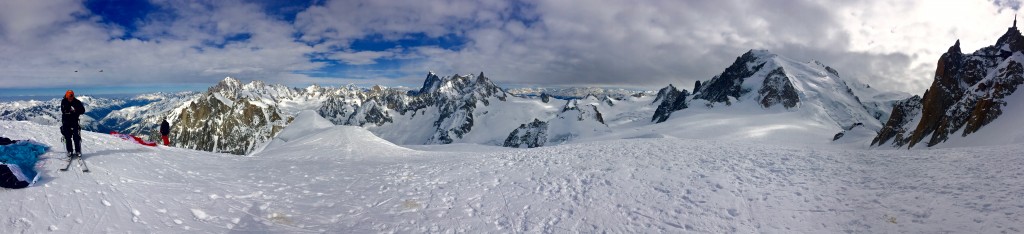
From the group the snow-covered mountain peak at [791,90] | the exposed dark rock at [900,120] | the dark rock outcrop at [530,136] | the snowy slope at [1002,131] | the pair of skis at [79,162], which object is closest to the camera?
the pair of skis at [79,162]

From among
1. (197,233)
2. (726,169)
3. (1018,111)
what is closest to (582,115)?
(1018,111)

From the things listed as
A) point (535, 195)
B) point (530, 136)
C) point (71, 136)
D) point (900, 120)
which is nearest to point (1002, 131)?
point (900, 120)

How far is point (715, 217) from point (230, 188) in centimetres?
1579

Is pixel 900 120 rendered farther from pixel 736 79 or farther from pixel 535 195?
pixel 736 79

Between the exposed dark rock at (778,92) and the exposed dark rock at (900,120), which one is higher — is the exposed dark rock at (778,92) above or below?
above

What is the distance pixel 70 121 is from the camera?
13469 millimetres

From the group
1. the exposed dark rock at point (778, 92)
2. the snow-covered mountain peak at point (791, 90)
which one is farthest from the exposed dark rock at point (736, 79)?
the exposed dark rock at point (778, 92)

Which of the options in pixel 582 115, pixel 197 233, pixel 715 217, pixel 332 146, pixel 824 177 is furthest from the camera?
pixel 582 115

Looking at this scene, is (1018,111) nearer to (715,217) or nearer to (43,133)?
(715,217)

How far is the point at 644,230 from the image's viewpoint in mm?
10922

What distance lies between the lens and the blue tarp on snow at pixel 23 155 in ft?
36.6

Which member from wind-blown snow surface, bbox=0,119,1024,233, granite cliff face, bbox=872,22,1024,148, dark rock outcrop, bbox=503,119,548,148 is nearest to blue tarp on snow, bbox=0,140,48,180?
wind-blown snow surface, bbox=0,119,1024,233

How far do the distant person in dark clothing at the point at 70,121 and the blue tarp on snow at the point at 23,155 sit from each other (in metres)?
0.73

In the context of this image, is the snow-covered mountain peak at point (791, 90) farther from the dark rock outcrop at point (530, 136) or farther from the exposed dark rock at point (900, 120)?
the exposed dark rock at point (900, 120)
